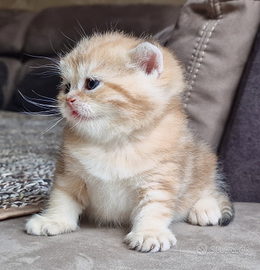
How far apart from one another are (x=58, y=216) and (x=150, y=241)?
9.8 inches

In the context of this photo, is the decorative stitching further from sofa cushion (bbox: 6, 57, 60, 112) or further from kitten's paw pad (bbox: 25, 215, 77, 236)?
sofa cushion (bbox: 6, 57, 60, 112)

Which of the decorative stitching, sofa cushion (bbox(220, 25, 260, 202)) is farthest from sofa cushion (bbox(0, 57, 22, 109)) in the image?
sofa cushion (bbox(220, 25, 260, 202))

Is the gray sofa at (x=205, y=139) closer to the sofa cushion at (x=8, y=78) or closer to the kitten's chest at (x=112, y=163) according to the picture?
the kitten's chest at (x=112, y=163)

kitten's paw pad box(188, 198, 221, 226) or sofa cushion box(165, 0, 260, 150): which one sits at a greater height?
sofa cushion box(165, 0, 260, 150)

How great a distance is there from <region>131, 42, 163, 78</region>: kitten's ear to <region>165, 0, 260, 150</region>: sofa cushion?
473mm

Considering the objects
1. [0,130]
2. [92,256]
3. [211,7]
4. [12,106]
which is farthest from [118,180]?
[12,106]

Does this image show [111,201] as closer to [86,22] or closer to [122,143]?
[122,143]

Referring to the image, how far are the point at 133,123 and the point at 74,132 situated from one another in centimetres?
17

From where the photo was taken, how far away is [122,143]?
3.23ft

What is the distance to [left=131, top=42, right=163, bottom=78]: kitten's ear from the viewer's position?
95cm

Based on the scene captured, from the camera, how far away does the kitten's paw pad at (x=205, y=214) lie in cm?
108

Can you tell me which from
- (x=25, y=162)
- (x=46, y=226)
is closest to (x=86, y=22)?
(x=25, y=162)

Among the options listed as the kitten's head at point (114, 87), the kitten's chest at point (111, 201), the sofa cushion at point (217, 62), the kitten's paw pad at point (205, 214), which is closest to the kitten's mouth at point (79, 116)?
the kitten's head at point (114, 87)

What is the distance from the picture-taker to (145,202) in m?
0.99
